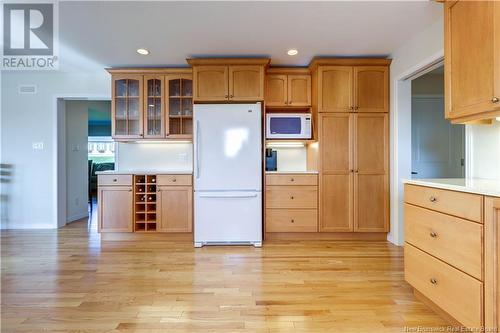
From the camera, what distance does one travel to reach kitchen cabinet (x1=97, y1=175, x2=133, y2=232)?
11.6 ft

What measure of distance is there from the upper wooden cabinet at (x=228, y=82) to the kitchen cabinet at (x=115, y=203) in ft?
4.82

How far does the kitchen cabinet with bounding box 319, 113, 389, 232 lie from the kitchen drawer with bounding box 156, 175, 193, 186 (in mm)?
1688

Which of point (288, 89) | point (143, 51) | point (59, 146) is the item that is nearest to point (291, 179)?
point (288, 89)

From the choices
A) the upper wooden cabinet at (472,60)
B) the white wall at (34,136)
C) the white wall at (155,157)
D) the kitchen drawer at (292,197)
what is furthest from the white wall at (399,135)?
the white wall at (34,136)

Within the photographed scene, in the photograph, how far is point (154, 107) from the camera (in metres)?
3.76

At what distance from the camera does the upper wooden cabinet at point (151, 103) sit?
146 inches

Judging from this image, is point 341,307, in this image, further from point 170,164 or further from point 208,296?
point 170,164

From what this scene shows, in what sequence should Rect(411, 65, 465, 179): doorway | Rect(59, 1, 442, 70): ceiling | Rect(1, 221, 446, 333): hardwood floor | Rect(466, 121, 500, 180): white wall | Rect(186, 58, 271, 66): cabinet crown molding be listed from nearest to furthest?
Rect(1, 221, 446, 333): hardwood floor
Rect(466, 121, 500, 180): white wall
Rect(59, 1, 442, 70): ceiling
Rect(186, 58, 271, 66): cabinet crown molding
Rect(411, 65, 465, 179): doorway

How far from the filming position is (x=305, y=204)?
3.51m

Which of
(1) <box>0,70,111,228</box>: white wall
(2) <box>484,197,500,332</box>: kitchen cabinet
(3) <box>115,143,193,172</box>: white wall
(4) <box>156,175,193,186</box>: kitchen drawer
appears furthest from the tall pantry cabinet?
(1) <box>0,70,111,228</box>: white wall

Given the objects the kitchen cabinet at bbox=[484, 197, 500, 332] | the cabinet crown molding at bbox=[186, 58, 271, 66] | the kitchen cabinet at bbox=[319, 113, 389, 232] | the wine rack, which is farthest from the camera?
the wine rack

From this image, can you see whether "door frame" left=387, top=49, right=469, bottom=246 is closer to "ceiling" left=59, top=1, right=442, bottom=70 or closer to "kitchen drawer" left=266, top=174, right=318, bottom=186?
"ceiling" left=59, top=1, right=442, bottom=70

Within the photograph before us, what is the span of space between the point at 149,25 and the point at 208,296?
2.47 m

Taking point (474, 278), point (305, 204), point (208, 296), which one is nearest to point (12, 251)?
point (208, 296)
